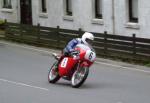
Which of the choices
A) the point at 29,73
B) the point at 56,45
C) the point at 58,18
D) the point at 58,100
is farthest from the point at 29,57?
the point at 58,100

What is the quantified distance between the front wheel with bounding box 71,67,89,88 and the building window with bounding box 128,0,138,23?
435 inches

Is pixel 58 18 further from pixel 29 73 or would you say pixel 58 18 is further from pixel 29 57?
pixel 29 73

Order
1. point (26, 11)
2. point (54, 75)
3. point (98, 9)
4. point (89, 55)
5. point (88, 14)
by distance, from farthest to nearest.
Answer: point (26, 11), point (88, 14), point (98, 9), point (54, 75), point (89, 55)

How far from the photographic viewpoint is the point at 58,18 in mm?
33625

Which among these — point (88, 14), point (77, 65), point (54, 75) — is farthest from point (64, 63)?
point (88, 14)

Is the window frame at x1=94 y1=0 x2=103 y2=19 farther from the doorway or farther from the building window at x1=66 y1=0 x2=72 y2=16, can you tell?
the doorway

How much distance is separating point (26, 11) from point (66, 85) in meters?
20.9

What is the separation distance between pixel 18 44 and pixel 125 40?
7.87m

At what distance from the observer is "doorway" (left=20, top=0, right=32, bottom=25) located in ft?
123

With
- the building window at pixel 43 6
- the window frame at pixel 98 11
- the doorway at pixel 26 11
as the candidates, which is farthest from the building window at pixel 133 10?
the doorway at pixel 26 11

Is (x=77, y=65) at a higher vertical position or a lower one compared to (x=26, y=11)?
lower

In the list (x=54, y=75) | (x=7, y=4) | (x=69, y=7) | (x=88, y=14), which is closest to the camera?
(x=54, y=75)

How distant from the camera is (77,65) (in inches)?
671

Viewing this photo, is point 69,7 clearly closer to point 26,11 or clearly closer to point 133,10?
point 26,11
